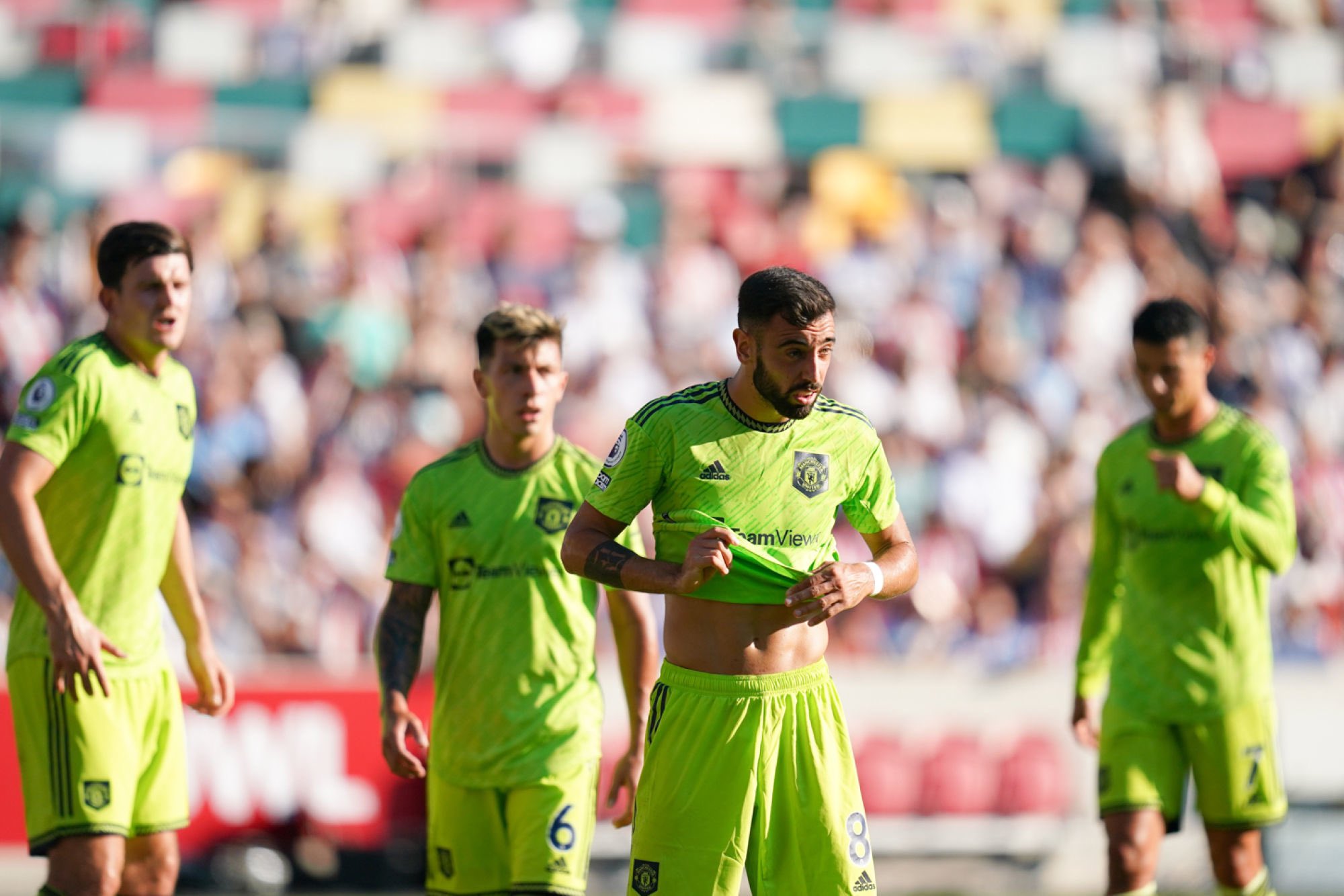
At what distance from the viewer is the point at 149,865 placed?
6.07m

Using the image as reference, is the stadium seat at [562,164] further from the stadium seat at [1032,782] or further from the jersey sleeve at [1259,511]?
the jersey sleeve at [1259,511]

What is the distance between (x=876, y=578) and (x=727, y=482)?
0.55m

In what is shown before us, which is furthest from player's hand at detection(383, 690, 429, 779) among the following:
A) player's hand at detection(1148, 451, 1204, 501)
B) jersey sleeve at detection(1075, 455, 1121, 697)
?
jersey sleeve at detection(1075, 455, 1121, 697)

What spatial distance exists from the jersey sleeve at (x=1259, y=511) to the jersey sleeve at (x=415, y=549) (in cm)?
302

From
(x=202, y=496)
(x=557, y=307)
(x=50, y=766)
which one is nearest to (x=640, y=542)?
(x=50, y=766)

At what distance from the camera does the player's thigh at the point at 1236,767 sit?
277 inches

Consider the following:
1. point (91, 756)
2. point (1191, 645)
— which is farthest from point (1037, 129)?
point (91, 756)

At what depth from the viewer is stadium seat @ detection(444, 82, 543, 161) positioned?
56.6ft

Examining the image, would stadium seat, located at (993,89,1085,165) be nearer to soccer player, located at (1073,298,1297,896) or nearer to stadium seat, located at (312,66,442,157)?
stadium seat, located at (312,66,442,157)

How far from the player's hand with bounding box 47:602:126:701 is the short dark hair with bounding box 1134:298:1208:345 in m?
4.28

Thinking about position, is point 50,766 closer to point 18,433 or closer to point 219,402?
point 18,433

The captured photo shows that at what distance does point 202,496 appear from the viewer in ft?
41.8

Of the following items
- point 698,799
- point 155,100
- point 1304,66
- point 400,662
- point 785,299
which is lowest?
point 698,799

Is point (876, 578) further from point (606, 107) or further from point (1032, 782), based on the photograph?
point (606, 107)
